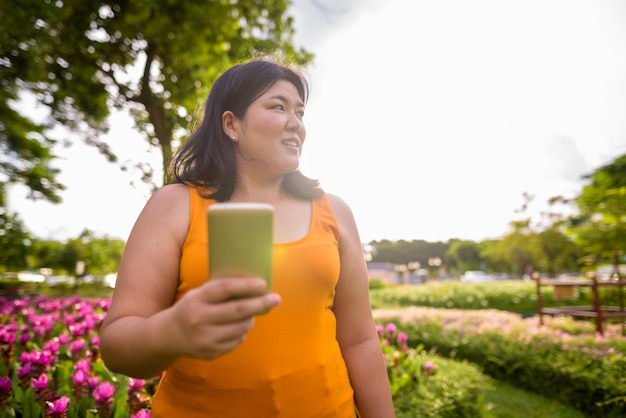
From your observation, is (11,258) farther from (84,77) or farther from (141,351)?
(141,351)

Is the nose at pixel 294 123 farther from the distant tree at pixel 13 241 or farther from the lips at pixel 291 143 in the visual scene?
the distant tree at pixel 13 241

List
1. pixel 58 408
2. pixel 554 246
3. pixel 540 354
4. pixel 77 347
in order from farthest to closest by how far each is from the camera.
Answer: pixel 554 246 < pixel 540 354 < pixel 77 347 < pixel 58 408

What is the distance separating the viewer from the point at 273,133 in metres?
1.23

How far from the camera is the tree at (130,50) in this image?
5.84 m

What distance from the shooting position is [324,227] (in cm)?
129

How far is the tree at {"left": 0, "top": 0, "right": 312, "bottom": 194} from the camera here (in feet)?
19.2

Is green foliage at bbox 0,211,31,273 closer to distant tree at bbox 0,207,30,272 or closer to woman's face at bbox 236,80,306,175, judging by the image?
distant tree at bbox 0,207,30,272

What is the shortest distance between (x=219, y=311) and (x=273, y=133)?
711mm

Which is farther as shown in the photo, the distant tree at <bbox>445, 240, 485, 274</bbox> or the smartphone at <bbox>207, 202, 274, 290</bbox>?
the distant tree at <bbox>445, 240, 485, 274</bbox>

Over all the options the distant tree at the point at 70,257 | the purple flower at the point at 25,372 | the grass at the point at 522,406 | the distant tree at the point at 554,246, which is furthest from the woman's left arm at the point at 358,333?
the distant tree at the point at 554,246

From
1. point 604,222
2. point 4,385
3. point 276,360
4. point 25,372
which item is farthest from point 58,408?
point 604,222

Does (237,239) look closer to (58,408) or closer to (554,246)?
(58,408)

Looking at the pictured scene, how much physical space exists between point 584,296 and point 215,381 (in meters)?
15.5

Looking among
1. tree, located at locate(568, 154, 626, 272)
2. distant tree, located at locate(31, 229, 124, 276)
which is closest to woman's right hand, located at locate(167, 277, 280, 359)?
tree, located at locate(568, 154, 626, 272)
